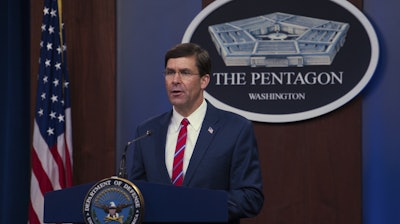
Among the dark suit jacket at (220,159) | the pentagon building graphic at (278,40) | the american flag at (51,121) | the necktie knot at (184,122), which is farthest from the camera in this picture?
the american flag at (51,121)

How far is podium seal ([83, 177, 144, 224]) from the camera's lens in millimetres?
2002

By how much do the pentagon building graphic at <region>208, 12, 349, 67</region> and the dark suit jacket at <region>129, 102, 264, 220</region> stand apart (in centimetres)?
155

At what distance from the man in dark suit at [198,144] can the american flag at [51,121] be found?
1.67 meters

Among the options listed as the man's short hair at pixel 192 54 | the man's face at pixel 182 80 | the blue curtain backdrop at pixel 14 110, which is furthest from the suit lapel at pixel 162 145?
the blue curtain backdrop at pixel 14 110

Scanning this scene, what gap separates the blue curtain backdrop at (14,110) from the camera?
4441mm

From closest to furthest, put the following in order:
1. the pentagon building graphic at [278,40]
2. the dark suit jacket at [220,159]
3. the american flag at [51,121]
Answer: the dark suit jacket at [220,159], the pentagon building graphic at [278,40], the american flag at [51,121]

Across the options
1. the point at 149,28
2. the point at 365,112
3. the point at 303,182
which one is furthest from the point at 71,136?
the point at 365,112

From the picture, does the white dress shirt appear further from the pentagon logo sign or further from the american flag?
the american flag

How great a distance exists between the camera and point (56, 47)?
13.7ft

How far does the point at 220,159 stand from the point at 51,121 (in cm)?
199

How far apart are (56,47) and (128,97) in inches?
21.3

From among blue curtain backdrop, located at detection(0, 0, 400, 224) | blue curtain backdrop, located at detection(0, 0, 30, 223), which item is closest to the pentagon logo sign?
blue curtain backdrop, located at detection(0, 0, 400, 224)

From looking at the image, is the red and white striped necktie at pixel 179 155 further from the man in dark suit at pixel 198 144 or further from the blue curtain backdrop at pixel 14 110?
the blue curtain backdrop at pixel 14 110

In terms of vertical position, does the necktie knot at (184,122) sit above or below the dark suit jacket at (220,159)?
above
